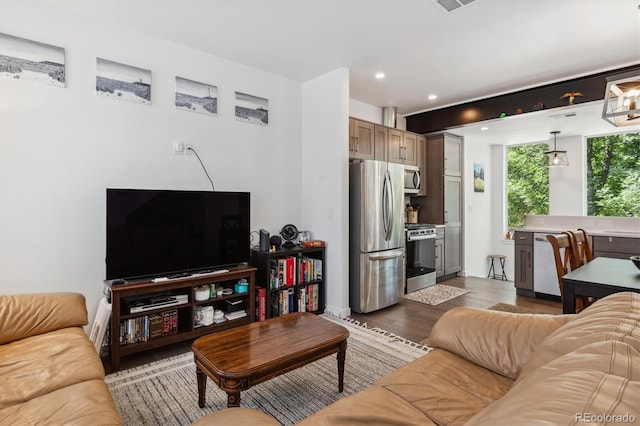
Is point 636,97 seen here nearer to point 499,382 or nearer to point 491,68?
point 491,68

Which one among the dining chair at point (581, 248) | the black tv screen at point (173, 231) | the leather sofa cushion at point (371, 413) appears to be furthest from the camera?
the dining chair at point (581, 248)

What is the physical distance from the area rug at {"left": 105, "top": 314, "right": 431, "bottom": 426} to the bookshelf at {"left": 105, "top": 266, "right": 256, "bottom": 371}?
188 millimetres

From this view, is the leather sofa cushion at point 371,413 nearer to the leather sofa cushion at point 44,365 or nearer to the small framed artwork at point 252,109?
the leather sofa cushion at point 44,365

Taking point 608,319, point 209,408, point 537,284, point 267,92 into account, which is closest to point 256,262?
point 209,408

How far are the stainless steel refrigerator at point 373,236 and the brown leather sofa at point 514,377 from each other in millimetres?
1963

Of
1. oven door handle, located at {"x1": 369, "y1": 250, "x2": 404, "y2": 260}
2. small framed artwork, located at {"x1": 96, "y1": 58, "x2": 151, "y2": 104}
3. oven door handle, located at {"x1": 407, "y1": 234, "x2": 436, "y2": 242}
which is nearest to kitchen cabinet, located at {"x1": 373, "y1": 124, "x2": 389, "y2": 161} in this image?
oven door handle, located at {"x1": 407, "y1": 234, "x2": 436, "y2": 242}

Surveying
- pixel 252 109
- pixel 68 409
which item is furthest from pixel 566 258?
pixel 68 409

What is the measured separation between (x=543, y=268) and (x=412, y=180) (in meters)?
2.19

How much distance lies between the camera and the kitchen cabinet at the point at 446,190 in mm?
5523

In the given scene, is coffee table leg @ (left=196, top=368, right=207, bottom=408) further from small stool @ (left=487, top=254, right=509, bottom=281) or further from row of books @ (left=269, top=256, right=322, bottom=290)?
small stool @ (left=487, top=254, right=509, bottom=281)

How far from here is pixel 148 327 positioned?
8.80 feet

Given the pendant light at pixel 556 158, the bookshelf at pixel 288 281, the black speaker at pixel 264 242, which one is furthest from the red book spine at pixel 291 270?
the pendant light at pixel 556 158

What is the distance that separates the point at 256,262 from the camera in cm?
356

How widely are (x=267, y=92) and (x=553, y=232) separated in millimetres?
4182
